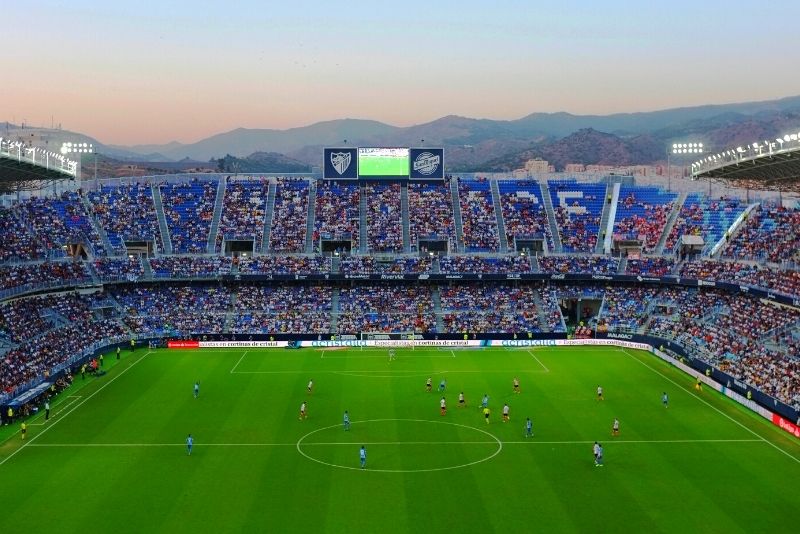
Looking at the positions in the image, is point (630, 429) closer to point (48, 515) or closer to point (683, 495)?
point (683, 495)

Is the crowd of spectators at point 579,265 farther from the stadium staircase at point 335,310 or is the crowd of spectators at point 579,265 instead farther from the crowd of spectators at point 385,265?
the stadium staircase at point 335,310

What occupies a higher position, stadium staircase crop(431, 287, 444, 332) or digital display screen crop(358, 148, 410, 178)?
digital display screen crop(358, 148, 410, 178)

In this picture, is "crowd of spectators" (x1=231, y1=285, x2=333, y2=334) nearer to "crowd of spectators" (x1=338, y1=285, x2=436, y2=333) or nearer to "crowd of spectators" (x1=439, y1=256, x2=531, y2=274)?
"crowd of spectators" (x1=338, y1=285, x2=436, y2=333)

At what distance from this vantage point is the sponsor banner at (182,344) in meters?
68.8

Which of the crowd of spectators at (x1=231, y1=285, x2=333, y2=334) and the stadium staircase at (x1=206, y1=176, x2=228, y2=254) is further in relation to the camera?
the stadium staircase at (x1=206, y1=176, x2=228, y2=254)

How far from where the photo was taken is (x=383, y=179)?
90375mm

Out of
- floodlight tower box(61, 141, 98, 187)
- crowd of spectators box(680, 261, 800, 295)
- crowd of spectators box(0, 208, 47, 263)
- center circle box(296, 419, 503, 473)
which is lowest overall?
center circle box(296, 419, 503, 473)

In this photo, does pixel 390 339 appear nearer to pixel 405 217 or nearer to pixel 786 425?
pixel 405 217

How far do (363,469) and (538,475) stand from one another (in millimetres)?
7408

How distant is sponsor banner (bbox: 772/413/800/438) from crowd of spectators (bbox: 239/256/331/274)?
142 feet

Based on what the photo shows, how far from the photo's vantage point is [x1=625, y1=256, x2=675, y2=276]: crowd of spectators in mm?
75875

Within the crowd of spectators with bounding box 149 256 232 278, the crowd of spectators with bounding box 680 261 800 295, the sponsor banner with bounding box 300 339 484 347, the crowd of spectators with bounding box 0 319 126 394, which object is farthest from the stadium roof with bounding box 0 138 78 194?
the crowd of spectators with bounding box 680 261 800 295

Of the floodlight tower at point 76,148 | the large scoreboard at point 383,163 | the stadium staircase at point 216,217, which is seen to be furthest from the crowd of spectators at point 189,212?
the large scoreboard at point 383,163

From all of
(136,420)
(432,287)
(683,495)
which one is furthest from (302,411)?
(432,287)
